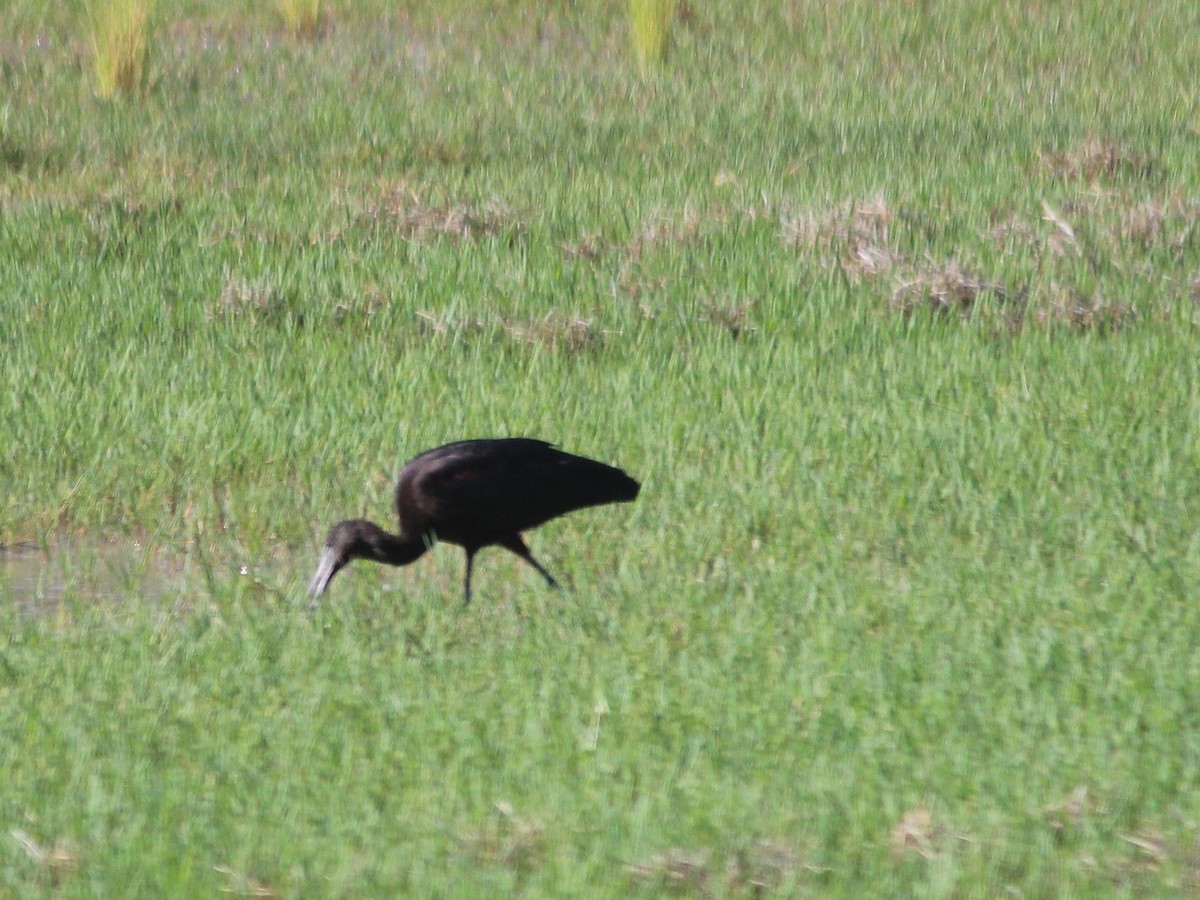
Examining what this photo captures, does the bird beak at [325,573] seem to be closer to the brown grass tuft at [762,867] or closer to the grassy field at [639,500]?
the grassy field at [639,500]

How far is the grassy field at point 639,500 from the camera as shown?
10.8 feet

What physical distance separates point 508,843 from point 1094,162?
6581 millimetres

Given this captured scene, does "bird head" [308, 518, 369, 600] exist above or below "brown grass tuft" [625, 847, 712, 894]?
below

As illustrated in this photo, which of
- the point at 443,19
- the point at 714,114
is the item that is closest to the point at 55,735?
the point at 714,114

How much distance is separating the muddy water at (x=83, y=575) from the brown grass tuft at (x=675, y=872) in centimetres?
208

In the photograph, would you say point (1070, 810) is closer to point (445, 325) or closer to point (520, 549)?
point (520, 549)

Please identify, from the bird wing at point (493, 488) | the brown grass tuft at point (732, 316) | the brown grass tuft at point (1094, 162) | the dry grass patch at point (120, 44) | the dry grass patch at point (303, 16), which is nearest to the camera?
the bird wing at point (493, 488)

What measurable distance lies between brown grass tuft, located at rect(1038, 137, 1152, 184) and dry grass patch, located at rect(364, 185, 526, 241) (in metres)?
2.67

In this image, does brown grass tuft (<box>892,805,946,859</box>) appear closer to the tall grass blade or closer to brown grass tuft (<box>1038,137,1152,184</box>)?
brown grass tuft (<box>1038,137,1152,184</box>)

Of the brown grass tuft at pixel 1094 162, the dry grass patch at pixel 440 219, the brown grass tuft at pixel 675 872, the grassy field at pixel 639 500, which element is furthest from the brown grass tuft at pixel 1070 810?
the brown grass tuft at pixel 1094 162

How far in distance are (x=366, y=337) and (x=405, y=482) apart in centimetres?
224

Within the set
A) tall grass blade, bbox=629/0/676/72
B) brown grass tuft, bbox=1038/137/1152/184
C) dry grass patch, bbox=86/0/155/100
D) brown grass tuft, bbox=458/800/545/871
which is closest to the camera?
brown grass tuft, bbox=458/800/545/871

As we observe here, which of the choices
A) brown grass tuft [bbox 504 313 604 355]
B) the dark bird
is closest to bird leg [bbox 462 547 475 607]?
the dark bird

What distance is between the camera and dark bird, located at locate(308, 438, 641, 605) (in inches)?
182
